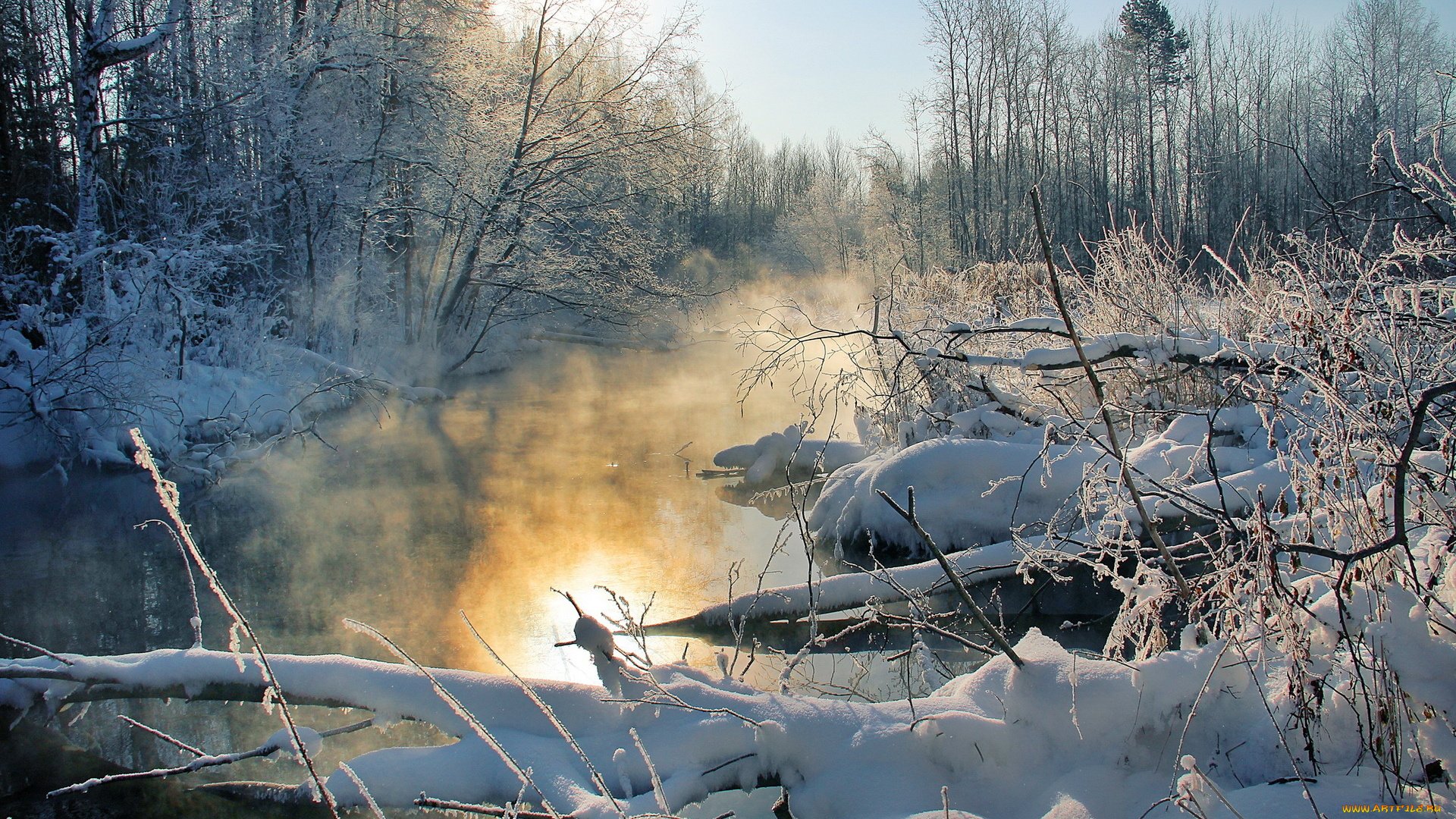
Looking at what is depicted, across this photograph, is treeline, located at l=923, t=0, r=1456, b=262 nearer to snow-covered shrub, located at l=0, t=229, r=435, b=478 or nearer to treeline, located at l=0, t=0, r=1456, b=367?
treeline, located at l=0, t=0, r=1456, b=367

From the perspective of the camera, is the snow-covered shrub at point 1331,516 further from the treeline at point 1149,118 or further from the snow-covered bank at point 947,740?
the treeline at point 1149,118

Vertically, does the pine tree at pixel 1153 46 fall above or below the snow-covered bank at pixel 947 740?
above

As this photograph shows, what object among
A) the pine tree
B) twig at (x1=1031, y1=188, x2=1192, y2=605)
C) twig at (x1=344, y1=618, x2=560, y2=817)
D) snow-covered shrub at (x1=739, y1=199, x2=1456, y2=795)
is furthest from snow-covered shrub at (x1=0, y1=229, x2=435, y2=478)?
the pine tree

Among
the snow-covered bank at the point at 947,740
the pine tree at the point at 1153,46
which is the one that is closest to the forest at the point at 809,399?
the snow-covered bank at the point at 947,740

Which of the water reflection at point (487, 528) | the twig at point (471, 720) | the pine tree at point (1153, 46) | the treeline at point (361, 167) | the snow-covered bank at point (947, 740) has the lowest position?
the water reflection at point (487, 528)

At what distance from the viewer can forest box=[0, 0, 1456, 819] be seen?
192 cm

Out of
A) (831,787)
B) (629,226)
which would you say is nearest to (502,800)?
(831,787)

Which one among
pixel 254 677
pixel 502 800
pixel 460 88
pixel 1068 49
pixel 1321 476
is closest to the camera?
pixel 1321 476

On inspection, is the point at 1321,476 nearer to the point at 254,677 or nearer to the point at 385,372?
the point at 254,677

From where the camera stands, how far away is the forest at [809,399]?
192 cm

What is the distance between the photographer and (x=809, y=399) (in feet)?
19.8

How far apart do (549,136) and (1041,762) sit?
48.3 feet

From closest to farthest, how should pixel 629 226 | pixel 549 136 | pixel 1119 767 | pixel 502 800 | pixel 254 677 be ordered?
pixel 1119 767, pixel 502 800, pixel 254 677, pixel 549 136, pixel 629 226

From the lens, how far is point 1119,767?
89.4 inches
